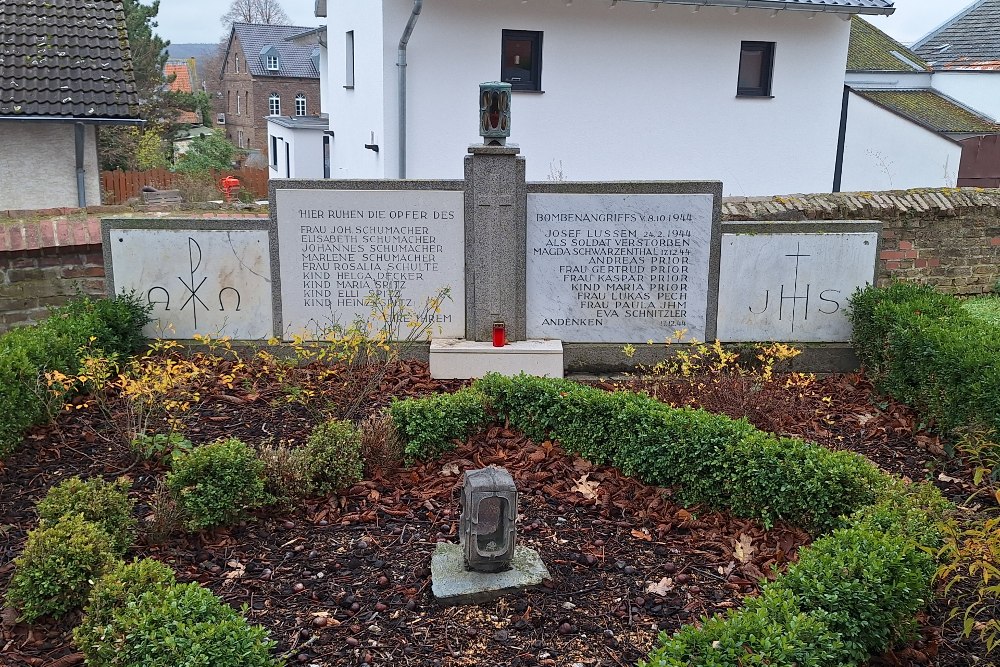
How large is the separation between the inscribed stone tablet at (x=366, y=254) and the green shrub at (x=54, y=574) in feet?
12.3

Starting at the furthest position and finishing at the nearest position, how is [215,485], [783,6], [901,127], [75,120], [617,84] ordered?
[901,127] → [617,84] → [783,6] → [75,120] → [215,485]

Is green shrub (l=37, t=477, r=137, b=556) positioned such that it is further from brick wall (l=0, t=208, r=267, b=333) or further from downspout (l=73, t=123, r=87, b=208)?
downspout (l=73, t=123, r=87, b=208)

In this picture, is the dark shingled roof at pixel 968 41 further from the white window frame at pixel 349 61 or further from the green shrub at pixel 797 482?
the green shrub at pixel 797 482

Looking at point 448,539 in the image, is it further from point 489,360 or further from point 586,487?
point 489,360

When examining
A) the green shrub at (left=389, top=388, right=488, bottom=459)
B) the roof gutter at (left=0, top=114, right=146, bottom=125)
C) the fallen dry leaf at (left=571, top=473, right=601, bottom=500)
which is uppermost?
the roof gutter at (left=0, top=114, right=146, bottom=125)

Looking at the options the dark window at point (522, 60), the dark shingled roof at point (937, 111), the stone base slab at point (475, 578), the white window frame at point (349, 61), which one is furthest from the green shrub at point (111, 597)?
the dark shingled roof at point (937, 111)

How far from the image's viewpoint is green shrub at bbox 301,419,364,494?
520 cm

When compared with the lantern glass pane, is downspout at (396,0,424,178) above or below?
above

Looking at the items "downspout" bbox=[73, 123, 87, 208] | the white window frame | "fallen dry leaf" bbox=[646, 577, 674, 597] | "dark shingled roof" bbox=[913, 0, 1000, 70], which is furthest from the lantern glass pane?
"dark shingled roof" bbox=[913, 0, 1000, 70]

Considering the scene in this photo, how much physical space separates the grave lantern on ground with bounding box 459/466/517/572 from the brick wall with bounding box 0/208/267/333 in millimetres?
5489

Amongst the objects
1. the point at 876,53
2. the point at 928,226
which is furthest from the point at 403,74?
the point at 876,53

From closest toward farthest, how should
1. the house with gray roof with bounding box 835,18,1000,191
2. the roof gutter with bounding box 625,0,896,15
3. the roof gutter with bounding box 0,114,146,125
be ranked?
A: 1. the roof gutter with bounding box 0,114,146,125
2. the roof gutter with bounding box 625,0,896,15
3. the house with gray roof with bounding box 835,18,1000,191

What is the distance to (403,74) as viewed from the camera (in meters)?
14.9

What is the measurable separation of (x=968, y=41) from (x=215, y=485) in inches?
1177
